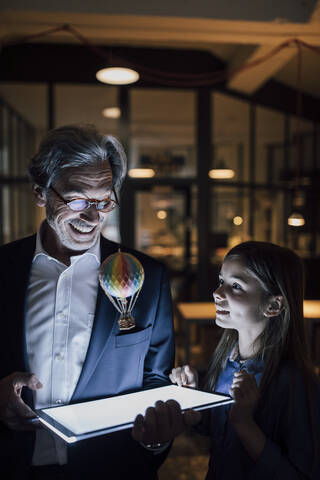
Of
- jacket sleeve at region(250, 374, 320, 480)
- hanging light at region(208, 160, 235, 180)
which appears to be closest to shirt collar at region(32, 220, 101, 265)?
jacket sleeve at region(250, 374, 320, 480)

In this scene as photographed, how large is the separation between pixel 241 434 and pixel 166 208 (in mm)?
6067

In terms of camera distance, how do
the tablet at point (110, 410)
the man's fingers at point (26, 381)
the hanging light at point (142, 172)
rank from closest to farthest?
the tablet at point (110, 410) → the man's fingers at point (26, 381) → the hanging light at point (142, 172)

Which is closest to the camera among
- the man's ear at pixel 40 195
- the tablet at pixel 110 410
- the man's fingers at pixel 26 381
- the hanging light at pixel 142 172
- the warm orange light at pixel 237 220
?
the tablet at pixel 110 410

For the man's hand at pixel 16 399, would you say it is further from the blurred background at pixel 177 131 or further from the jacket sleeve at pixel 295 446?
the blurred background at pixel 177 131

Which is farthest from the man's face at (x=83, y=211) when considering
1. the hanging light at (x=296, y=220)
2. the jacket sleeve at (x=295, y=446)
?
the hanging light at (x=296, y=220)

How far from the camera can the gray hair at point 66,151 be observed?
4.38ft

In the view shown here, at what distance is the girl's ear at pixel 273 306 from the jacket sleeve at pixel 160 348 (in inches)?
11.7

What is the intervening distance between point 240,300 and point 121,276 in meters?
0.37

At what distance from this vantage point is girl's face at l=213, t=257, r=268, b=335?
1.36 meters

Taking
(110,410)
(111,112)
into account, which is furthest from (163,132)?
(110,410)

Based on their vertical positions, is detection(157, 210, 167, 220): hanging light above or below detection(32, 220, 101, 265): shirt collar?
above

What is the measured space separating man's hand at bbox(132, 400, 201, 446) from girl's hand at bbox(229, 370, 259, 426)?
0.48ft

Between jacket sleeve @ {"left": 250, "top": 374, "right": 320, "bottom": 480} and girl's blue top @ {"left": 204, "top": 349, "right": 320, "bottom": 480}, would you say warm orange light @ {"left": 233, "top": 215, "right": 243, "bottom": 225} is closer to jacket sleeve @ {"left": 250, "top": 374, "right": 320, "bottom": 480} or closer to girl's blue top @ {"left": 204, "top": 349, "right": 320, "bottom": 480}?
girl's blue top @ {"left": 204, "top": 349, "right": 320, "bottom": 480}

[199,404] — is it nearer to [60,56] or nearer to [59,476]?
[59,476]
